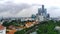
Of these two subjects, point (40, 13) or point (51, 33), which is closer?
point (51, 33)

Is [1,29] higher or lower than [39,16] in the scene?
higher

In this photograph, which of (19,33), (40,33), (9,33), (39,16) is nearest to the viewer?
(40,33)

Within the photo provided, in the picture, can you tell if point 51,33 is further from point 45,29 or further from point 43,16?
point 43,16

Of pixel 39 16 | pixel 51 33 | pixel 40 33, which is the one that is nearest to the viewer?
pixel 51 33

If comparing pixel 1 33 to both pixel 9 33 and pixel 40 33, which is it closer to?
pixel 9 33

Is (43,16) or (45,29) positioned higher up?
(45,29)

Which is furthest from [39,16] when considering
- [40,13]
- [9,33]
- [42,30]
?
[42,30]

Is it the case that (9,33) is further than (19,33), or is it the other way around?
(9,33)

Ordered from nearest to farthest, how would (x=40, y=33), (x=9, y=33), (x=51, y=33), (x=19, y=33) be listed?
(x=51, y=33), (x=40, y=33), (x=19, y=33), (x=9, y=33)

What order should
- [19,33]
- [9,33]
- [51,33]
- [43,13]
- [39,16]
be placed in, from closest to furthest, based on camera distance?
[51,33] < [19,33] < [9,33] < [43,13] < [39,16]
